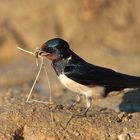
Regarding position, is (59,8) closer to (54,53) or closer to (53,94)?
(53,94)

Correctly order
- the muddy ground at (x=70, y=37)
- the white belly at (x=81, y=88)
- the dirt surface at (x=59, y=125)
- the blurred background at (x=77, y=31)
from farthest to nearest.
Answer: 1. the blurred background at (x=77, y=31)
2. the muddy ground at (x=70, y=37)
3. the white belly at (x=81, y=88)
4. the dirt surface at (x=59, y=125)

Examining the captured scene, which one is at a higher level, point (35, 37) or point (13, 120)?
point (35, 37)

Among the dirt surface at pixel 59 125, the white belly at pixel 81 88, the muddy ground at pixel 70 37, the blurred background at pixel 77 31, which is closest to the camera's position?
the dirt surface at pixel 59 125

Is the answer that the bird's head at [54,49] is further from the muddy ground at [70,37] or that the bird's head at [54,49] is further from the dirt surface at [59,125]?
the muddy ground at [70,37]

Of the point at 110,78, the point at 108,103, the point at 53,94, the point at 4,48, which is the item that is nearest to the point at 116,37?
the point at 4,48

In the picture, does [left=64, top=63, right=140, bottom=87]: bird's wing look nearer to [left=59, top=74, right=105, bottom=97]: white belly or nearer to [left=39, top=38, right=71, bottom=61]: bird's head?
[left=59, top=74, right=105, bottom=97]: white belly

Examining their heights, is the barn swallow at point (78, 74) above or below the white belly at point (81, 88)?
above

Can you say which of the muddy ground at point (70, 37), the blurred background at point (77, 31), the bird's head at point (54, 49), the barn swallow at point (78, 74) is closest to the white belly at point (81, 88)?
the barn swallow at point (78, 74)
